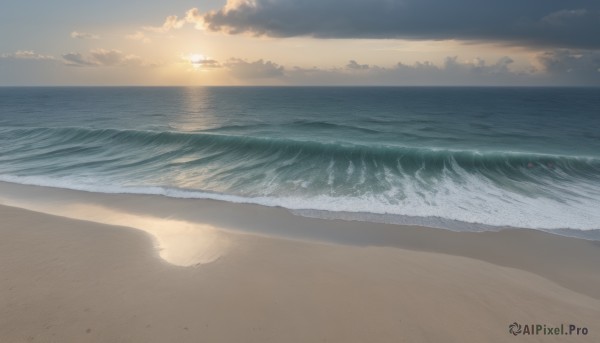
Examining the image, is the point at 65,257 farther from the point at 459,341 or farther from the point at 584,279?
the point at 584,279

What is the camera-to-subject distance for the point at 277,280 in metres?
6.86

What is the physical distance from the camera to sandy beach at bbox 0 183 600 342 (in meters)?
5.41

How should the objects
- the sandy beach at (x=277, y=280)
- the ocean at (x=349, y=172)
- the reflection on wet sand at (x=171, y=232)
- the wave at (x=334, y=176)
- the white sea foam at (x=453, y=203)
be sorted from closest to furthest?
1. the sandy beach at (x=277, y=280)
2. the reflection on wet sand at (x=171, y=232)
3. the white sea foam at (x=453, y=203)
4. the ocean at (x=349, y=172)
5. the wave at (x=334, y=176)

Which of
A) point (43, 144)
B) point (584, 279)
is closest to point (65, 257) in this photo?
point (584, 279)

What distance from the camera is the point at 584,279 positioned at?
24.4ft

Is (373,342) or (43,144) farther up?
(43,144)

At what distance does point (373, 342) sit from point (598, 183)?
16150mm

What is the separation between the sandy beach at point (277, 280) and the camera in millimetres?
5410

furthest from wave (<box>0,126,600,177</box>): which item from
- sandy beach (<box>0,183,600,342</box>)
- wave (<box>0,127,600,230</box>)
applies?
sandy beach (<box>0,183,600,342</box>)

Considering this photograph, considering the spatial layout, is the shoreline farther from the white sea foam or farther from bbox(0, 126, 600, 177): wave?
bbox(0, 126, 600, 177): wave

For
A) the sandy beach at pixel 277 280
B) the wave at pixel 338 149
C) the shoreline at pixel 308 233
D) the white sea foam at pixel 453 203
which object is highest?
the wave at pixel 338 149

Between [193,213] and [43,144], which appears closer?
[193,213]

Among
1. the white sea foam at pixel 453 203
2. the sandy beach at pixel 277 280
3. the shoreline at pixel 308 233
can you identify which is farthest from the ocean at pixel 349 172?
the sandy beach at pixel 277 280

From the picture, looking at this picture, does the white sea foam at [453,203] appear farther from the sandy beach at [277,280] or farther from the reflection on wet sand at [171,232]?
the reflection on wet sand at [171,232]
